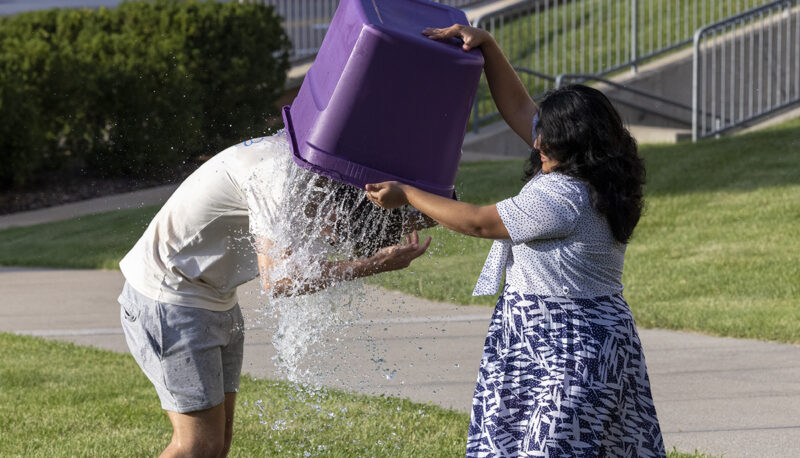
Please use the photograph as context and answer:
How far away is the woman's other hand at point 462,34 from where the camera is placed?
9.09 feet

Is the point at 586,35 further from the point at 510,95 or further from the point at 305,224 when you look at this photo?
the point at 305,224

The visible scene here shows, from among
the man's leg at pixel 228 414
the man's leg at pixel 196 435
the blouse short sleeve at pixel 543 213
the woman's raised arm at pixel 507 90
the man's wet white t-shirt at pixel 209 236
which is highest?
the woman's raised arm at pixel 507 90

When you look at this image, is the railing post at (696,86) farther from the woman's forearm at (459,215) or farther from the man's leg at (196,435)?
the man's leg at (196,435)

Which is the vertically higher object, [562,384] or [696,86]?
[562,384]

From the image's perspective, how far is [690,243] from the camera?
8.37 metres

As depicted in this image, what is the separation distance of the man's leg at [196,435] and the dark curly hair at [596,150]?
1.24 m

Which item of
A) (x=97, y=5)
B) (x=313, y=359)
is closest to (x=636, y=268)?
(x=313, y=359)

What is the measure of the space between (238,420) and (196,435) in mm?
1829

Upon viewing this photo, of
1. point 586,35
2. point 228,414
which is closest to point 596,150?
point 228,414

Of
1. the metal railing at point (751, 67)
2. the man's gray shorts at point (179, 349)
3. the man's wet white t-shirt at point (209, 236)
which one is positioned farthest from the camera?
the metal railing at point (751, 67)

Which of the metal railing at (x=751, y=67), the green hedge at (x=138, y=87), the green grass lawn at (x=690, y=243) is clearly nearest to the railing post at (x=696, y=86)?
the metal railing at (x=751, y=67)

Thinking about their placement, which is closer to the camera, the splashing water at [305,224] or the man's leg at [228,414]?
the splashing water at [305,224]

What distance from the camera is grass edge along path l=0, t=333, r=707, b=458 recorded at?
4.33m

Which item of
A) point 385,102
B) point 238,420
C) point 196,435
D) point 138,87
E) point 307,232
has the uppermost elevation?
point 385,102
